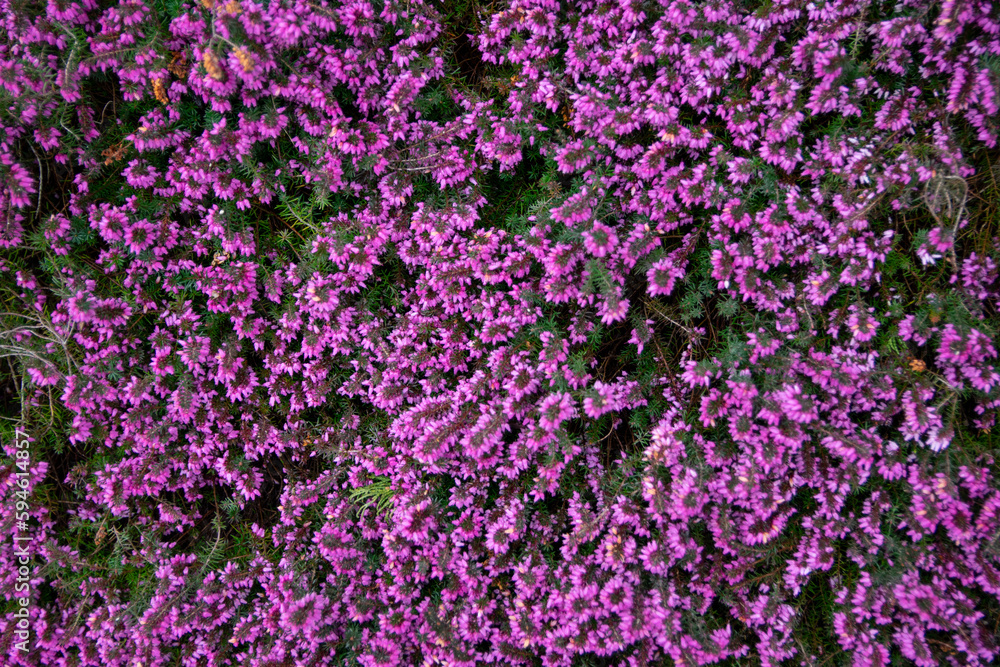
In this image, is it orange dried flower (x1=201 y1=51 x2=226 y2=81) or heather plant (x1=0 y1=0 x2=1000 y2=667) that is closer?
orange dried flower (x1=201 y1=51 x2=226 y2=81)

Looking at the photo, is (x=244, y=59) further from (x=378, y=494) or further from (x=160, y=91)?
(x=378, y=494)

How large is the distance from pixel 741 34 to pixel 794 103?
0.48 metres

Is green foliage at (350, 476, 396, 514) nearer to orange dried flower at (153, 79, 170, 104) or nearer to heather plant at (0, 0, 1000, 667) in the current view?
heather plant at (0, 0, 1000, 667)

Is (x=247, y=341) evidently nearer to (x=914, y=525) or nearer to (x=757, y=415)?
(x=757, y=415)

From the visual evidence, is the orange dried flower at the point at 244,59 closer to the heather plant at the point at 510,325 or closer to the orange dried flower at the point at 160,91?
the heather plant at the point at 510,325

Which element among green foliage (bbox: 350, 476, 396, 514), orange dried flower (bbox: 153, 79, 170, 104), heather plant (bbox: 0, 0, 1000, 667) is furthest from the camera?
green foliage (bbox: 350, 476, 396, 514)

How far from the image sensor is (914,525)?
115 inches

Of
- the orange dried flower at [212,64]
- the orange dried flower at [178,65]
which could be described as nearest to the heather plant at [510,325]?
the orange dried flower at [178,65]

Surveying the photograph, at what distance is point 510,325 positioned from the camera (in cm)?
300

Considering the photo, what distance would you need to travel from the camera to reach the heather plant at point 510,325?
9.30 ft

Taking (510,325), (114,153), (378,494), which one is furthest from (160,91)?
(378,494)

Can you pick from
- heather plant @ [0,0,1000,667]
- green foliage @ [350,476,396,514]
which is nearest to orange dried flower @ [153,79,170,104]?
heather plant @ [0,0,1000,667]

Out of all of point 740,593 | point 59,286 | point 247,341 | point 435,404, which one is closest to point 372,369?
point 435,404

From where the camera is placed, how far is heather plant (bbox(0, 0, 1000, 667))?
2.84 meters
